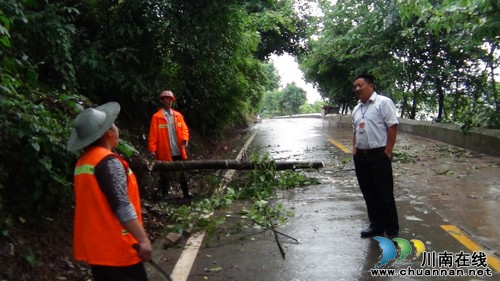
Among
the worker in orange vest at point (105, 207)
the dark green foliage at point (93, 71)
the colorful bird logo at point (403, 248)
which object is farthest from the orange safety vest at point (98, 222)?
the colorful bird logo at point (403, 248)

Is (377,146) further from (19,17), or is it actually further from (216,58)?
(216,58)

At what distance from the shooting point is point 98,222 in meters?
2.70

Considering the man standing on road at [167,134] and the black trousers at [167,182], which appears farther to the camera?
the black trousers at [167,182]

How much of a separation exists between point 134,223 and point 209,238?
3.03 metres

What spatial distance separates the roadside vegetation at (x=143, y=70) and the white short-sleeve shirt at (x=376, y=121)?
8.54 feet

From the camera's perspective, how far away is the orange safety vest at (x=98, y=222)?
266 centimetres

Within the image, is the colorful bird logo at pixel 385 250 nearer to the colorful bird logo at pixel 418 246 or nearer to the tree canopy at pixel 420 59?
the colorful bird logo at pixel 418 246

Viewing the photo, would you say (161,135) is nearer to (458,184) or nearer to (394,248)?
(394,248)

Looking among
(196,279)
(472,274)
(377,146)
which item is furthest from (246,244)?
(472,274)

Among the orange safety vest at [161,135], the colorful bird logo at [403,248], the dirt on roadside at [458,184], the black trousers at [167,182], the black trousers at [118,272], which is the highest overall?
the orange safety vest at [161,135]

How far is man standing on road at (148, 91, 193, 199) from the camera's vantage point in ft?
24.4

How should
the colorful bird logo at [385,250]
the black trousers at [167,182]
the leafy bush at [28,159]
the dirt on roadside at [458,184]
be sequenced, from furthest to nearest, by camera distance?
the black trousers at [167,182] → the dirt on roadside at [458,184] → the colorful bird logo at [385,250] → the leafy bush at [28,159]

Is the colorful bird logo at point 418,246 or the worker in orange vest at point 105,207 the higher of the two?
the worker in orange vest at point 105,207

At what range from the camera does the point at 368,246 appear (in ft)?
16.7
